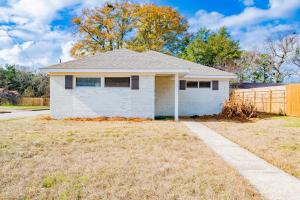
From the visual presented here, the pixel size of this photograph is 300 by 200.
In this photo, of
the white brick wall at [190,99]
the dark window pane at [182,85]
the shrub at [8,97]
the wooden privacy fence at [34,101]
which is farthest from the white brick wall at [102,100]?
Answer: the shrub at [8,97]

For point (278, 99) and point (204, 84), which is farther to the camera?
point (278, 99)

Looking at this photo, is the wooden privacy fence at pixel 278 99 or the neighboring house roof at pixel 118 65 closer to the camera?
the neighboring house roof at pixel 118 65

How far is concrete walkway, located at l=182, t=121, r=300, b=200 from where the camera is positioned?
350 centimetres

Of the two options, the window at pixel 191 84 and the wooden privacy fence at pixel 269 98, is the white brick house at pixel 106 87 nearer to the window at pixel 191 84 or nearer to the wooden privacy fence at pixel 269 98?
the window at pixel 191 84

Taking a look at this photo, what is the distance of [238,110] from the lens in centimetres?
1428

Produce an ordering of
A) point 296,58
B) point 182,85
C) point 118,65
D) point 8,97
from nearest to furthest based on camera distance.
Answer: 1. point 118,65
2. point 182,85
3. point 8,97
4. point 296,58

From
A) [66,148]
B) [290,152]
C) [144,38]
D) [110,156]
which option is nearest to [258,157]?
[290,152]

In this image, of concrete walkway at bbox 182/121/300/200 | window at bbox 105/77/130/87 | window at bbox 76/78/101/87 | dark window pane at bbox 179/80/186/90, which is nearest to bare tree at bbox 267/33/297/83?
dark window pane at bbox 179/80/186/90

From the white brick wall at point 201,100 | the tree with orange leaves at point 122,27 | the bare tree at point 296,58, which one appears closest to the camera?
the white brick wall at point 201,100

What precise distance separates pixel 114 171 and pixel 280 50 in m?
38.9

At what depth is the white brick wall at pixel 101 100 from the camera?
511 inches

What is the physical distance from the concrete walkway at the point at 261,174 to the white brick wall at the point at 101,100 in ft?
22.2

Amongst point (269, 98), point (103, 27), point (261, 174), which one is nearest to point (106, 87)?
point (261, 174)

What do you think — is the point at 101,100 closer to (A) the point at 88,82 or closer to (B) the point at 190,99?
(A) the point at 88,82
